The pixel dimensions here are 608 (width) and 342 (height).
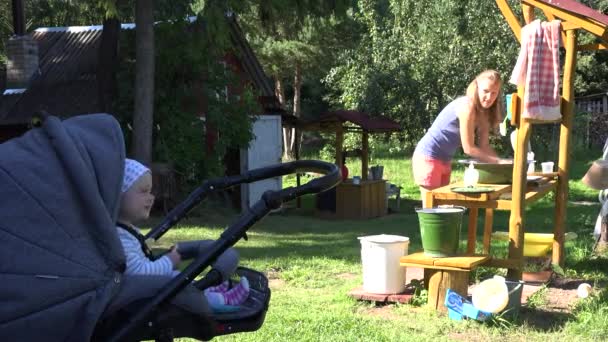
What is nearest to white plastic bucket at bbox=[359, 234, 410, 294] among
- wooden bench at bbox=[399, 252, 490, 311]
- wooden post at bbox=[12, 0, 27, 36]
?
wooden bench at bbox=[399, 252, 490, 311]

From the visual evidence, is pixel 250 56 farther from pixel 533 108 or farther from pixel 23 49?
pixel 533 108

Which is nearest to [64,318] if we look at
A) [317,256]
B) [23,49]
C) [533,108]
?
[533,108]

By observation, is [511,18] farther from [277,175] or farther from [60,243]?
[60,243]

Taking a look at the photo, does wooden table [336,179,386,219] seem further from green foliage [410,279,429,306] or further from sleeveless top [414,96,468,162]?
sleeveless top [414,96,468,162]

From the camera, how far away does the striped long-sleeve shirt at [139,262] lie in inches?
113

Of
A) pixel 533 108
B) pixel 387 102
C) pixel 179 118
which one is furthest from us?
pixel 387 102

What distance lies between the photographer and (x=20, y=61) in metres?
16.2

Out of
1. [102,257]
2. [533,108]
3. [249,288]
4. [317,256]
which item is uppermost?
[533,108]

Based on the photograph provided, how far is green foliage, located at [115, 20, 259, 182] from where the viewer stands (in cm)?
1427

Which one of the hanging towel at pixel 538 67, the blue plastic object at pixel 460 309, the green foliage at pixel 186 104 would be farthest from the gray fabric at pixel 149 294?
the green foliage at pixel 186 104

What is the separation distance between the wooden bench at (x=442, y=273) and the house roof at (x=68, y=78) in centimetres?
938

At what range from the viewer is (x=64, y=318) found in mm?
2486

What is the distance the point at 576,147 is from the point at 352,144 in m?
8.58

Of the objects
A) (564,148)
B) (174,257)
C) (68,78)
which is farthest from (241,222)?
(68,78)
